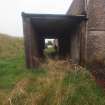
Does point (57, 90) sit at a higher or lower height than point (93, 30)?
lower

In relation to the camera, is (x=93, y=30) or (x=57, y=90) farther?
(x=93, y=30)

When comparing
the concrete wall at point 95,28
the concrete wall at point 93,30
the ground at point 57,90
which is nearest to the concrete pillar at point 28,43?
the ground at point 57,90

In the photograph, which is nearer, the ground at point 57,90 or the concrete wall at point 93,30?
the ground at point 57,90

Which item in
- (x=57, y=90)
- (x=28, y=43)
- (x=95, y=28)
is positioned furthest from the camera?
(x=95, y=28)

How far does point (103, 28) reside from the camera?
8023 mm

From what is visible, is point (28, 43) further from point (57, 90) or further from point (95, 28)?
point (57, 90)

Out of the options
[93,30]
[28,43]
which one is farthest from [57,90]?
[93,30]

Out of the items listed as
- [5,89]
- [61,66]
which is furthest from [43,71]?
[5,89]

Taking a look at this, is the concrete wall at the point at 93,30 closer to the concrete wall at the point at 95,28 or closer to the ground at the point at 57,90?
the concrete wall at the point at 95,28

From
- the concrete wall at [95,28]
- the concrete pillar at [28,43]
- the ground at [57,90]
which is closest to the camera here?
the ground at [57,90]

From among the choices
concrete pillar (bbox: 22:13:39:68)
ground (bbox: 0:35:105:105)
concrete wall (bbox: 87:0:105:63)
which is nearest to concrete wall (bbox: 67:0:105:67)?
concrete wall (bbox: 87:0:105:63)

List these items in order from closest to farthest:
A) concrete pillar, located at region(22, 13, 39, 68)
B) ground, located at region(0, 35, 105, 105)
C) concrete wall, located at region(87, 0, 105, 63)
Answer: ground, located at region(0, 35, 105, 105) → concrete pillar, located at region(22, 13, 39, 68) → concrete wall, located at region(87, 0, 105, 63)

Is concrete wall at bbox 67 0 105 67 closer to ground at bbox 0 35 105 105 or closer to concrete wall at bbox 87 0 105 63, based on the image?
concrete wall at bbox 87 0 105 63

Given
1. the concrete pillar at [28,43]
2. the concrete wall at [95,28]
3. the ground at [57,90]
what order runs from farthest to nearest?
the concrete wall at [95,28] < the concrete pillar at [28,43] < the ground at [57,90]
